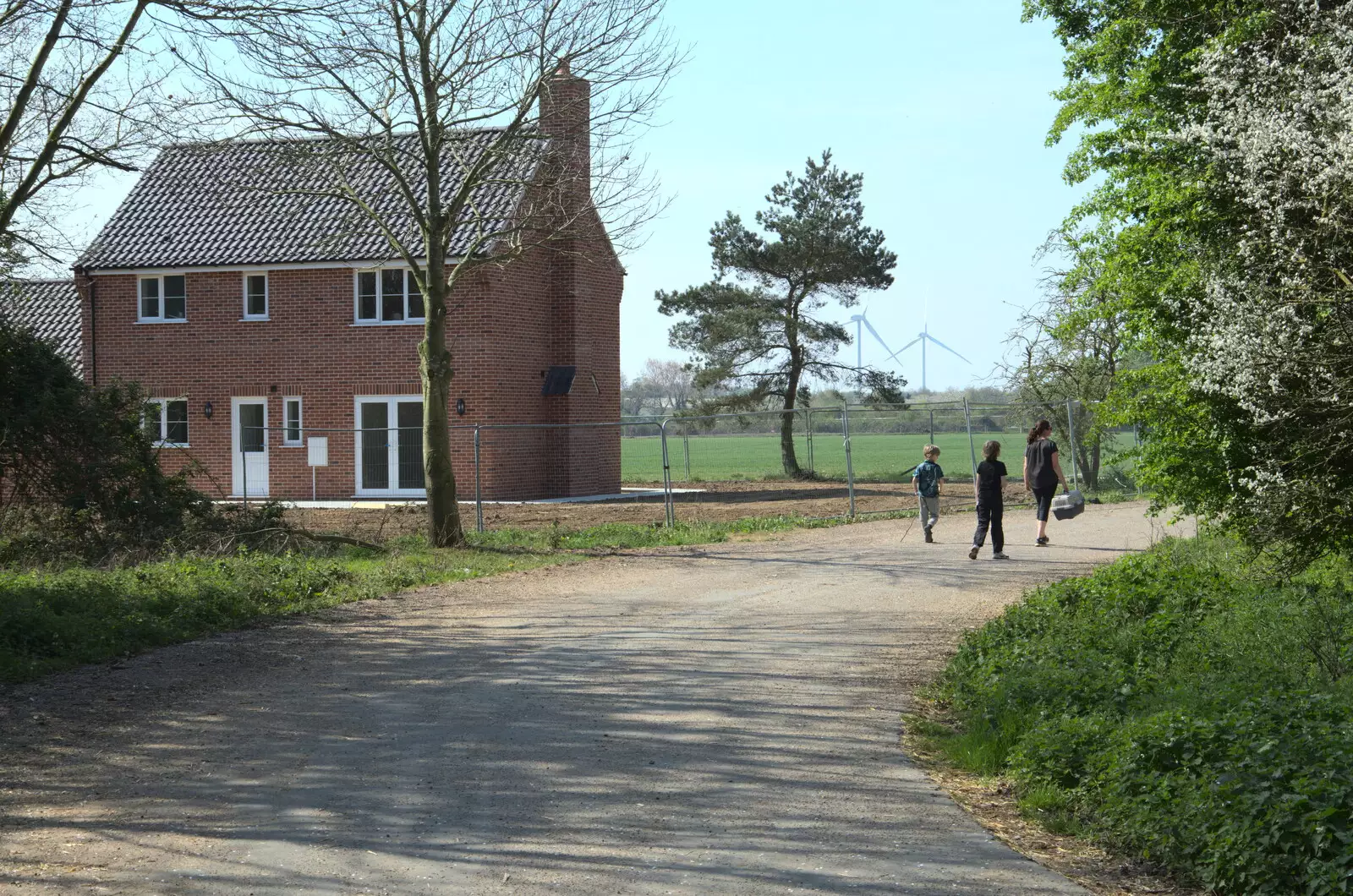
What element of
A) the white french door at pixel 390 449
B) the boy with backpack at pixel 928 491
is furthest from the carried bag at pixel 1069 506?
the white french door at pixel 390 449

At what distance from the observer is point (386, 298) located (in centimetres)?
3091

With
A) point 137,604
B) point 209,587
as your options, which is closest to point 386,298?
point 209,587

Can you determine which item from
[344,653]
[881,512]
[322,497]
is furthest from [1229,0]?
[322,497]

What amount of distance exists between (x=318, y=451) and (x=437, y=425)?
37.0 ft

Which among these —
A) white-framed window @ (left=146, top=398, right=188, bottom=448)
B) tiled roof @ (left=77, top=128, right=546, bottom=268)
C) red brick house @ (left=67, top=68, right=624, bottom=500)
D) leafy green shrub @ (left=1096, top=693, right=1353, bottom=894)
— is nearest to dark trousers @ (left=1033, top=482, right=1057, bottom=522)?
leafy green shrub @ (left=1096, top=693, right=1353, bottom=894)

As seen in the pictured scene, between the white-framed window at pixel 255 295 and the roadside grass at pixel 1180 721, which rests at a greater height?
the white-framed window at pixel 255 295

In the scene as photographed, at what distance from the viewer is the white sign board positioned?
93.1ft

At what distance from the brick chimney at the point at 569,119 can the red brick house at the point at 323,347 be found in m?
10.2

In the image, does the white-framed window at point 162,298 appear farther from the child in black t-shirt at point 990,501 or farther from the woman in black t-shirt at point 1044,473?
the child in black t-shirt at point 990,501

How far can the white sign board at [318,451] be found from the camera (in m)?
28.4

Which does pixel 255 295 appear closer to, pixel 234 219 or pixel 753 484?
pixel 234 219

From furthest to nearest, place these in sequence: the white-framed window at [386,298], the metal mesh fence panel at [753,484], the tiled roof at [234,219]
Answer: the white-framed window at [386,298] < the tiled roof at [234,219] < the metal mesh fence panel at [753,484]

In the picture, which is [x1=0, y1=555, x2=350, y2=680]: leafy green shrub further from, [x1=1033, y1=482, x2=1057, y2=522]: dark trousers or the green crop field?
the green crop field

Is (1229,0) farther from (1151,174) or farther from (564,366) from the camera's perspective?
(564,366)
